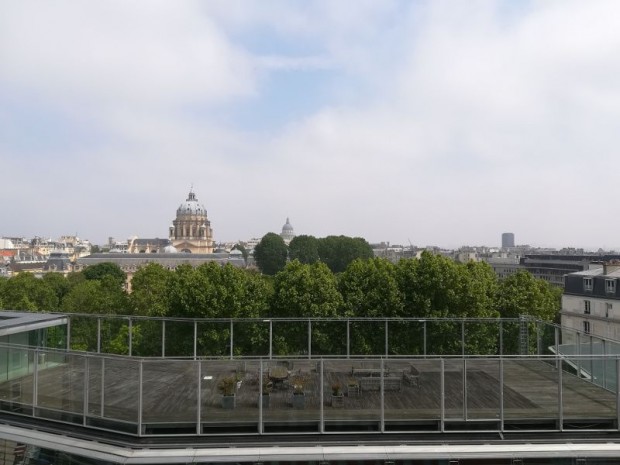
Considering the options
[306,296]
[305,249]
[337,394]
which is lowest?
[337,394]

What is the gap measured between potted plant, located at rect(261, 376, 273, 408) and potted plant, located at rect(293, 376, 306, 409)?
0.65 m

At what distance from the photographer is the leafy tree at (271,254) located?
14725 cm

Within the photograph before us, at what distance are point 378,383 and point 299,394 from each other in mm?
2214

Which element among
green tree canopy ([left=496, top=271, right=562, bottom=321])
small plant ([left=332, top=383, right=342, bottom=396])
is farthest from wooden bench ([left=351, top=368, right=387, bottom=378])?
green tree canopy ([left=496, top=271, right=562, bottom=321])

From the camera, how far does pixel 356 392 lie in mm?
14352

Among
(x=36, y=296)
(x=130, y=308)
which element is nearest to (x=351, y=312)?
(x=130, y=308)

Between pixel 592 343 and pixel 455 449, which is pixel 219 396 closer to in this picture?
pixel 455 449

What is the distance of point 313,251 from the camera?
143 metres

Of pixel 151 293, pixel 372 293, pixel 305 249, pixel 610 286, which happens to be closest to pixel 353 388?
pixel 372 293

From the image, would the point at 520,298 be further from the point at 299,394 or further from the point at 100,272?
the point at 100,272

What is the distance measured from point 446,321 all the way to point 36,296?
5723cm

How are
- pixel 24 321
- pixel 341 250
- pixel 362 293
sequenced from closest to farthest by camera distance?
pixel 24 321
pixel 362 293
pixel 341 250

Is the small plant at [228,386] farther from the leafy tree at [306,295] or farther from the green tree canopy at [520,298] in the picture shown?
the green tree canopy at [520,298]

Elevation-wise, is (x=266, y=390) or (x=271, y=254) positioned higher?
(x=271, y=254)
